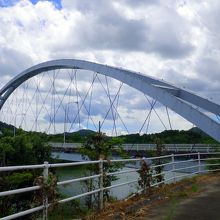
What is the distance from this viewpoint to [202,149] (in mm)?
31438

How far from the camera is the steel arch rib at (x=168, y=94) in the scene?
28.0 meters

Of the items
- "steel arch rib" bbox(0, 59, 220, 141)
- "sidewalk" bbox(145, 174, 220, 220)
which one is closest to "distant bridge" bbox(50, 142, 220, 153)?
"steel arch rib" bbox(0, 59, 220, 141)

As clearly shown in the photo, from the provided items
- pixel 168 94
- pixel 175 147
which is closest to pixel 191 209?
pixel 168 94

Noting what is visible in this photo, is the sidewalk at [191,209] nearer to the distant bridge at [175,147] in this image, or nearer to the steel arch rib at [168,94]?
the steel arch rib at [168,94]

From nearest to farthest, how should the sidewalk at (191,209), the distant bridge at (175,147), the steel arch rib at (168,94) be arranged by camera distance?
the sidewalk at (191,209)
the steel arch rib at (168,94)
the distant bridge at (175,147)

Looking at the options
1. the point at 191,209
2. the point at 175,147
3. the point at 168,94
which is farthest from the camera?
the point at 175,147

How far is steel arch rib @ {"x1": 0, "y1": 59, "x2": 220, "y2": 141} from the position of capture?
27969 mm

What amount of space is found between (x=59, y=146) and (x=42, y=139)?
2324 cm

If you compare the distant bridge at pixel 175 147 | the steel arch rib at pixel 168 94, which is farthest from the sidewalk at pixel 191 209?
the distant bridge at pixel 175 147

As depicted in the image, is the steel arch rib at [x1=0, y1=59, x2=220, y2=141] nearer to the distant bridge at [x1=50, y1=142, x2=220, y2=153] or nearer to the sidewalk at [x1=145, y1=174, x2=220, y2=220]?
the distant bridge at [x1=50, y1=142, x2=220, y2=153]

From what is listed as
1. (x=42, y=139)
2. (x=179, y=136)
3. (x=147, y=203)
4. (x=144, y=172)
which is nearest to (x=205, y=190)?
(x=144, y=172)

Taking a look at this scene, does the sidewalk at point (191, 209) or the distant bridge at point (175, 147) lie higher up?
the distant bridge at point (175, 147)

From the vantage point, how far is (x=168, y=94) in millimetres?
31828

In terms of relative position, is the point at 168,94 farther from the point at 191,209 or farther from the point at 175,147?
the point at 191,209
